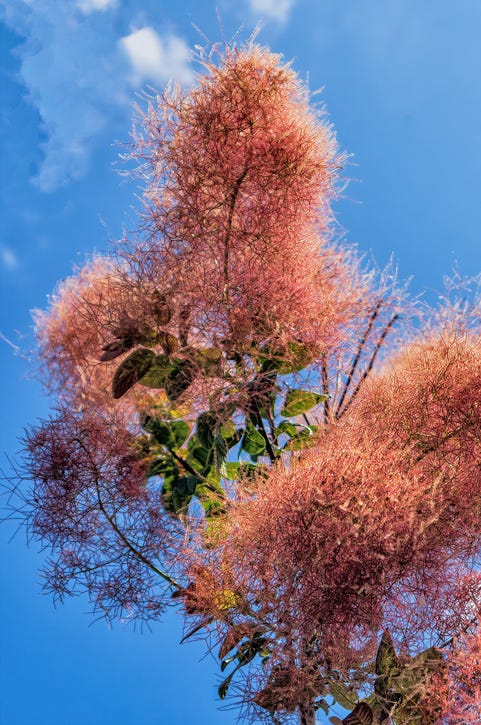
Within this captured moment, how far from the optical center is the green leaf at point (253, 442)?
1.28 m

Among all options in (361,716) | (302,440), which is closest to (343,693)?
(361,716)

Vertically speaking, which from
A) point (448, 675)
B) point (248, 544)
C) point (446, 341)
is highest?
point (446, 341)

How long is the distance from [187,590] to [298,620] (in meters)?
0.27

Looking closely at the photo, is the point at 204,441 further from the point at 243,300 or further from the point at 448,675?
the point at 448,675

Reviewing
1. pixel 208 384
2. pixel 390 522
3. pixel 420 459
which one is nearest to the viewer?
pixel 390 522

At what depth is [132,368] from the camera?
1.19 metres

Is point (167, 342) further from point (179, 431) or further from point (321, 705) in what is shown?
point (321, 705)

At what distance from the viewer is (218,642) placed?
3.57 feet

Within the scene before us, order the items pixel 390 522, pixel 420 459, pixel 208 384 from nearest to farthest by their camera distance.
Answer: pixel 390 522, pixel 420 459, pixel 208 384

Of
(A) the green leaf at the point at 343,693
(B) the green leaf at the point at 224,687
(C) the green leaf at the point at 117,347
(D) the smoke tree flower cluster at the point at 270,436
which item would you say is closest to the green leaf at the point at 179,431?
(D) the smoke tree flower cluster at the point at 270,436

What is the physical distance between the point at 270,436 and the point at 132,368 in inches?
11.6

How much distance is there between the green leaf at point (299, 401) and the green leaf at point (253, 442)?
0.07 metres

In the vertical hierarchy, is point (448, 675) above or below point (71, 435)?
below

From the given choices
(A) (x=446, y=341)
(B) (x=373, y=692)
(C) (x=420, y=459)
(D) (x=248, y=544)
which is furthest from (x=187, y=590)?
(A) (x=446, y=341)
